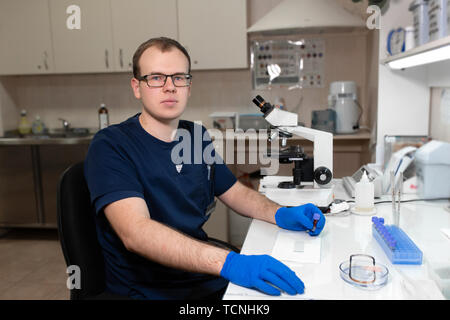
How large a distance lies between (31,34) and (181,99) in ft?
8.48

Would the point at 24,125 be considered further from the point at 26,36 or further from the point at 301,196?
the point at 301,196

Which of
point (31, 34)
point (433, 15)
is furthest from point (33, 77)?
point (433, 15)

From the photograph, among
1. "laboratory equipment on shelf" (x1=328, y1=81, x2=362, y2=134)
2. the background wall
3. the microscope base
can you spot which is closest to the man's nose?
the microscope base

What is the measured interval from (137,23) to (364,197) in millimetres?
2453

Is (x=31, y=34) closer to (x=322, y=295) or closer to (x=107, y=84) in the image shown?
(x=107, y=84)

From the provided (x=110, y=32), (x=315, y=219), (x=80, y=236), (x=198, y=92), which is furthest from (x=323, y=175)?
(x=110, y=32)

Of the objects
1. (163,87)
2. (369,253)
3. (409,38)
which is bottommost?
(369,253)

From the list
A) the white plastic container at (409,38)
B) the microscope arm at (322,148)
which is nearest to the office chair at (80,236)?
the microscope arm at (322,148)

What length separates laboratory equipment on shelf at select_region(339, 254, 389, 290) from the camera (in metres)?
0.91

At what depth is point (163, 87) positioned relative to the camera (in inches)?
52.6

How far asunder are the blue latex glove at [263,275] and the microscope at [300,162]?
571mm

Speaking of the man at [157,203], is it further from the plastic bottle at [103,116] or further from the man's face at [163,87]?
the plastic bottle at [103,116]
